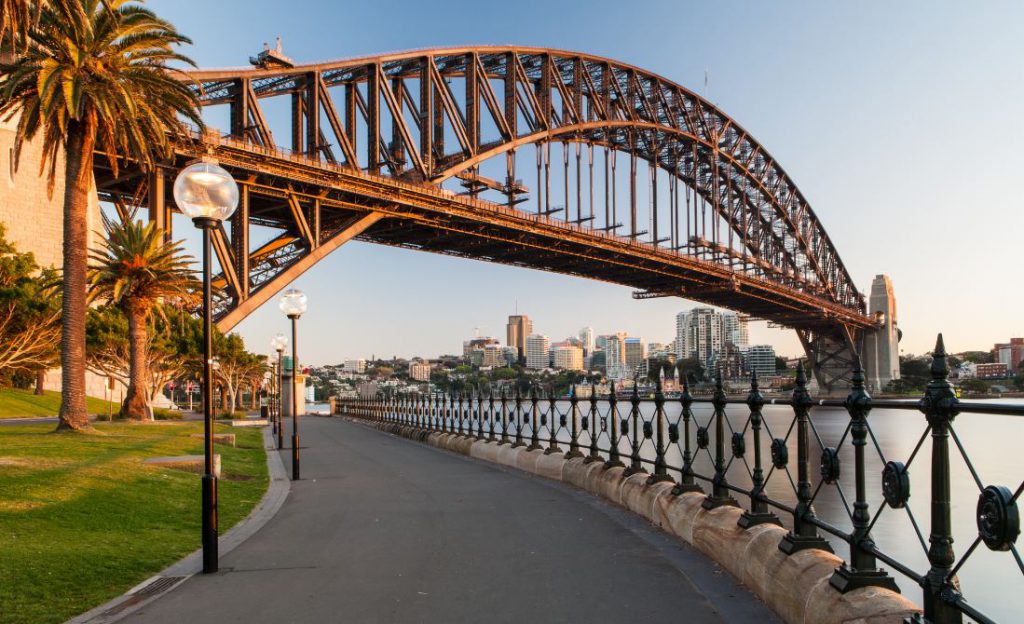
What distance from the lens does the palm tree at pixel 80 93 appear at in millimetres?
20422

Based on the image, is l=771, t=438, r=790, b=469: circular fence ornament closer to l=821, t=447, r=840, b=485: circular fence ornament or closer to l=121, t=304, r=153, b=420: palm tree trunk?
l=821, t=447, r=840, b=485: circular fence ornament

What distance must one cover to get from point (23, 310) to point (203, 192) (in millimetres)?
30452

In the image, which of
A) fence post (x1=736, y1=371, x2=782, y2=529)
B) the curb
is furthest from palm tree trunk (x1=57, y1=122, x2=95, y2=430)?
fence post (x1=736, y1=371, x2=782, y2=529)

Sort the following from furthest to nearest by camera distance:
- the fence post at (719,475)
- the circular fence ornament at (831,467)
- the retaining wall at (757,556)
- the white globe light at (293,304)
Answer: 1. the white globe light at (293,304)
2. the fence post at (719,475)
3. the circular fence ornament at (831,467)
4. the retaining wall at (757,556)

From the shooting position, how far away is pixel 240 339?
70.6m

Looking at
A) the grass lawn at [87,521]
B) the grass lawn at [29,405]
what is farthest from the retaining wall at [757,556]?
the grass lawn at [29,405]

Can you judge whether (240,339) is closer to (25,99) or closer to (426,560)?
(25,99)

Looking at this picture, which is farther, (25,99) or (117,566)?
(25,99)

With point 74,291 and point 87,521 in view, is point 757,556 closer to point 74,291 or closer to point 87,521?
point 87,521

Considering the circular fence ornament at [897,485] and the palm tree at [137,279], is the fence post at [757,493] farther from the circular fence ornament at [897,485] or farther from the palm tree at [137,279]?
the palm tree at [137,279]

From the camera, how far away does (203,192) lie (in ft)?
24.6

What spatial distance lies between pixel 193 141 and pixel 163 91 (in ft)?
36.9

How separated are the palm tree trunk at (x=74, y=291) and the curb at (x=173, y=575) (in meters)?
12.4

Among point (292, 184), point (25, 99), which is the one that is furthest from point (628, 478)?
point (292, 184)
